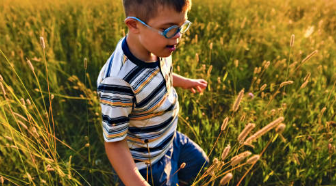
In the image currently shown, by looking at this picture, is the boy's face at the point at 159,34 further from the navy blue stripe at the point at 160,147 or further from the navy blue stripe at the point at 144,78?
the navy blue stripe at the point at 160,147

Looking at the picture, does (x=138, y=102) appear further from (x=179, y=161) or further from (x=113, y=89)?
(x=179, y=161)

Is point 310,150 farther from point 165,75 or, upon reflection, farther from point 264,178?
point 165,75

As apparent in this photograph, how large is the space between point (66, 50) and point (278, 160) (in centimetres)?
204

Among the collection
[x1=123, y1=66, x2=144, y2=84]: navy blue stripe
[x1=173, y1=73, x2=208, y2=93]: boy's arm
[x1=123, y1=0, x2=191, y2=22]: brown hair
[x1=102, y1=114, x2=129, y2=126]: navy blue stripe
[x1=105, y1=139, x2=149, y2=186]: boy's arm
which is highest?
[x1=123, y1=0, x2=191, y2=22]: brown hair

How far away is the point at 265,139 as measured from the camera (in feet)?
5.79

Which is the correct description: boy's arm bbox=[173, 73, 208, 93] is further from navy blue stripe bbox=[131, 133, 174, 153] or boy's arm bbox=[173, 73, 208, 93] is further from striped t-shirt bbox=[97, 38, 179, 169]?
navy blue stripe bbox=[131, 133, 174, 153]

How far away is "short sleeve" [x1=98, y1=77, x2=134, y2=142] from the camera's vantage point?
1.06m

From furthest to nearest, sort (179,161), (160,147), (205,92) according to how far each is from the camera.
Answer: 1. (205,92)
2. (179,161)
3. (160,147)

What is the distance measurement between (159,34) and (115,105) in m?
0.34

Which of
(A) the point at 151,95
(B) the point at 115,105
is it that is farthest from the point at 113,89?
(A) the point at 151,95

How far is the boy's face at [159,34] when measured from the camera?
3.51 feet

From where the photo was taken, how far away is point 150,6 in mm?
1055

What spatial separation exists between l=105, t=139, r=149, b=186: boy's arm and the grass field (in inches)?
8.1

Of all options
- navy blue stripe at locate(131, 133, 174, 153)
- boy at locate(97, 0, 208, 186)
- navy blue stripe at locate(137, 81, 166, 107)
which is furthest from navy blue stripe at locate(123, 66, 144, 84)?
navy blue stripe at locate(131, 133, 174, 153)
